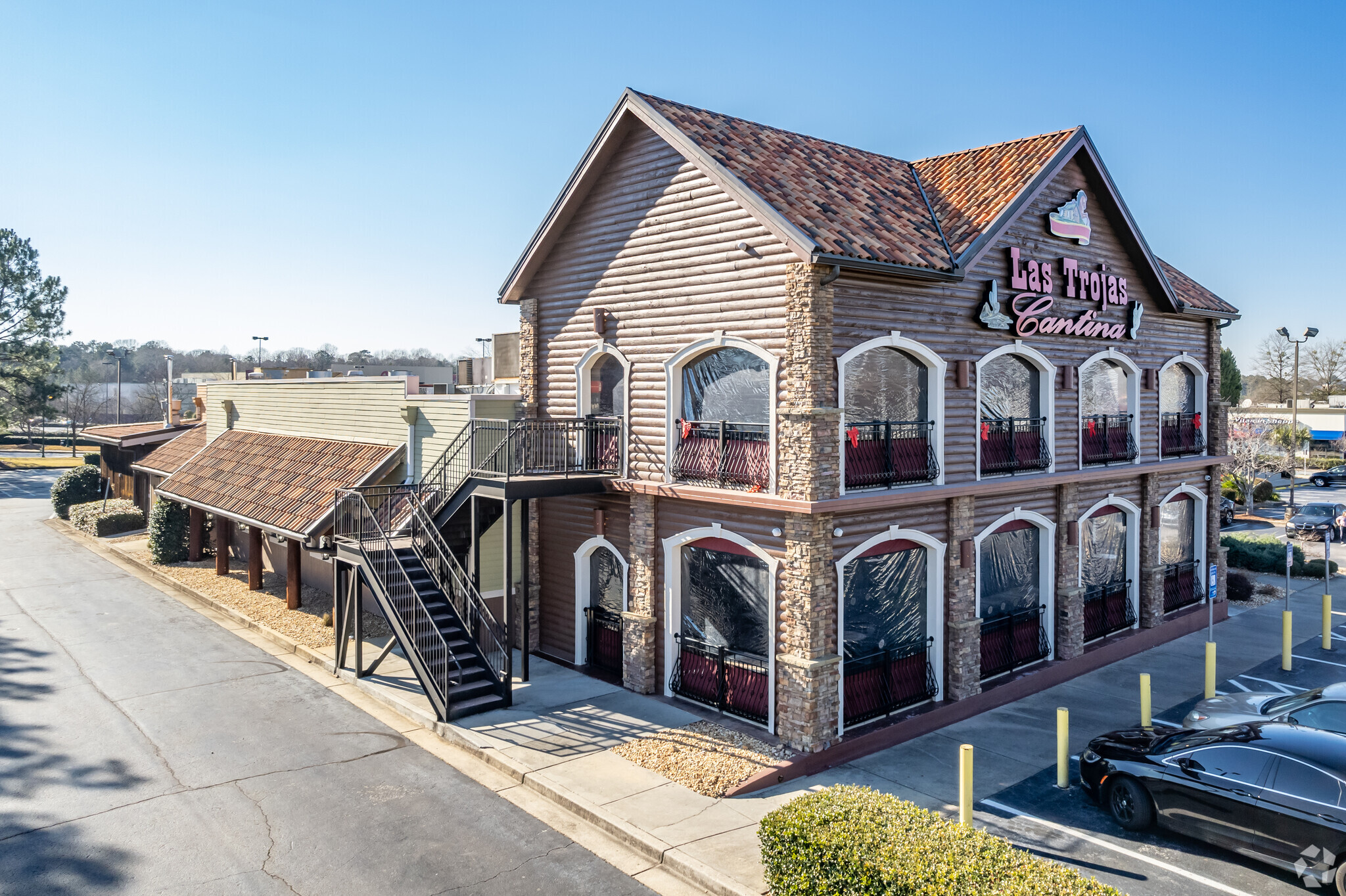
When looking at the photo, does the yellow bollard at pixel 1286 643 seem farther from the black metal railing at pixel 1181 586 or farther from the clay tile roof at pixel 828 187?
the clay tile roof at pixel 828 187

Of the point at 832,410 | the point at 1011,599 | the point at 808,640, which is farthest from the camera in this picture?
the point at 1011,599

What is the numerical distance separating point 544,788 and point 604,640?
546cm

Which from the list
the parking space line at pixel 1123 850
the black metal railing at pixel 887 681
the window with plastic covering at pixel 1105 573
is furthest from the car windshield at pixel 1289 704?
the black metal railing at pixel 887 681

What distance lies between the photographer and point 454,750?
1439 cm

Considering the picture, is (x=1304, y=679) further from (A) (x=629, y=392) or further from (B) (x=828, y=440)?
(A) (x=629, y=392)

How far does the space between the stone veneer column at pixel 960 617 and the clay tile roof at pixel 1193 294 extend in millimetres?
10472

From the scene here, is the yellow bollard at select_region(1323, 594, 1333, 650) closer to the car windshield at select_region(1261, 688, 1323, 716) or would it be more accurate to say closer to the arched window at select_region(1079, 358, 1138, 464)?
the arched window at select_region(1079, 358, 1138, 464)

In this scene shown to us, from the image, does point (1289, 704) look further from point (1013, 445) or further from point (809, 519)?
point (809, 519)

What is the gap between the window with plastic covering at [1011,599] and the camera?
17406 millimetres

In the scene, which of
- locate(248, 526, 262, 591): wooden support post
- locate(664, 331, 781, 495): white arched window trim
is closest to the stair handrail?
locate(664, 331, 781, 495): white arched window trim

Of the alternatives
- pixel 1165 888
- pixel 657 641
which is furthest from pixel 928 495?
pixel 1165 888

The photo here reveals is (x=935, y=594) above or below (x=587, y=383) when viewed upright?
below

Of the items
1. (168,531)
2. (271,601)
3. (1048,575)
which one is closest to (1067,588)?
(1048,575)

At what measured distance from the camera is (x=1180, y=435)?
22.9 meters
